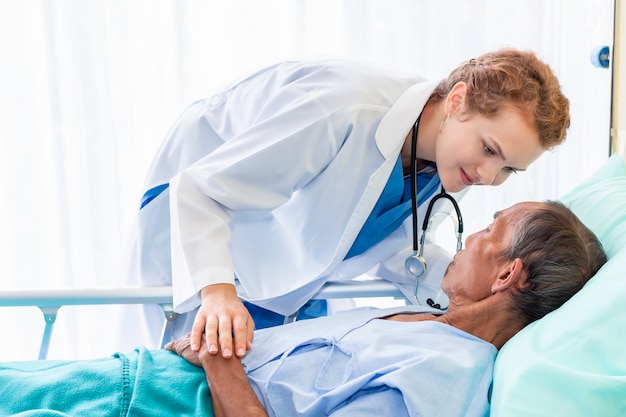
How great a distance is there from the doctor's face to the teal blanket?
648 millimetres

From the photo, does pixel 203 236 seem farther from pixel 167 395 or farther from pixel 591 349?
pixel 591 349

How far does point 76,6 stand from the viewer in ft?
7.68

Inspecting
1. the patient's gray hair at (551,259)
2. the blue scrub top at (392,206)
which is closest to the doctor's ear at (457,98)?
the blue scrub top at (392,206)

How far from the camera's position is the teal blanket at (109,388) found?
1148 mm

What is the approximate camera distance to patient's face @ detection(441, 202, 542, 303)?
1.38m

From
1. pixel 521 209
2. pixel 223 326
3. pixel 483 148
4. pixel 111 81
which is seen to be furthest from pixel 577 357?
pixel 111 81

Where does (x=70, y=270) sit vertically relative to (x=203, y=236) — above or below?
below

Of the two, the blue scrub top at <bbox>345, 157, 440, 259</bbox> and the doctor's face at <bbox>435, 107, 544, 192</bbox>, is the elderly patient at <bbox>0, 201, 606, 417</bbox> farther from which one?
the blue scrub top at <bbox>345, 157, 440, 259</bbox>

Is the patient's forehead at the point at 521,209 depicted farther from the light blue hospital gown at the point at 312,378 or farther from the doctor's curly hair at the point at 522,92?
the light blue hospital gown at the point at 312,378

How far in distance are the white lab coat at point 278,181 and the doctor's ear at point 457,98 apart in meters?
0.07

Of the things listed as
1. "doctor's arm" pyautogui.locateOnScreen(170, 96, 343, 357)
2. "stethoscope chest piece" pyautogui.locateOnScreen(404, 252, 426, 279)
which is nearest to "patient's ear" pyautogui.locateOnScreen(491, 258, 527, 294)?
"stethoscope chest piece" pyautogui.locateOnScreen(404, 252, 426, 279)

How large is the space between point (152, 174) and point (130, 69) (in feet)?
2.72

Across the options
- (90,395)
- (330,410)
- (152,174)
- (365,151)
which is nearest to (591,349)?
(330,410)

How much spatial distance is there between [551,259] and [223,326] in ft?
2.00
